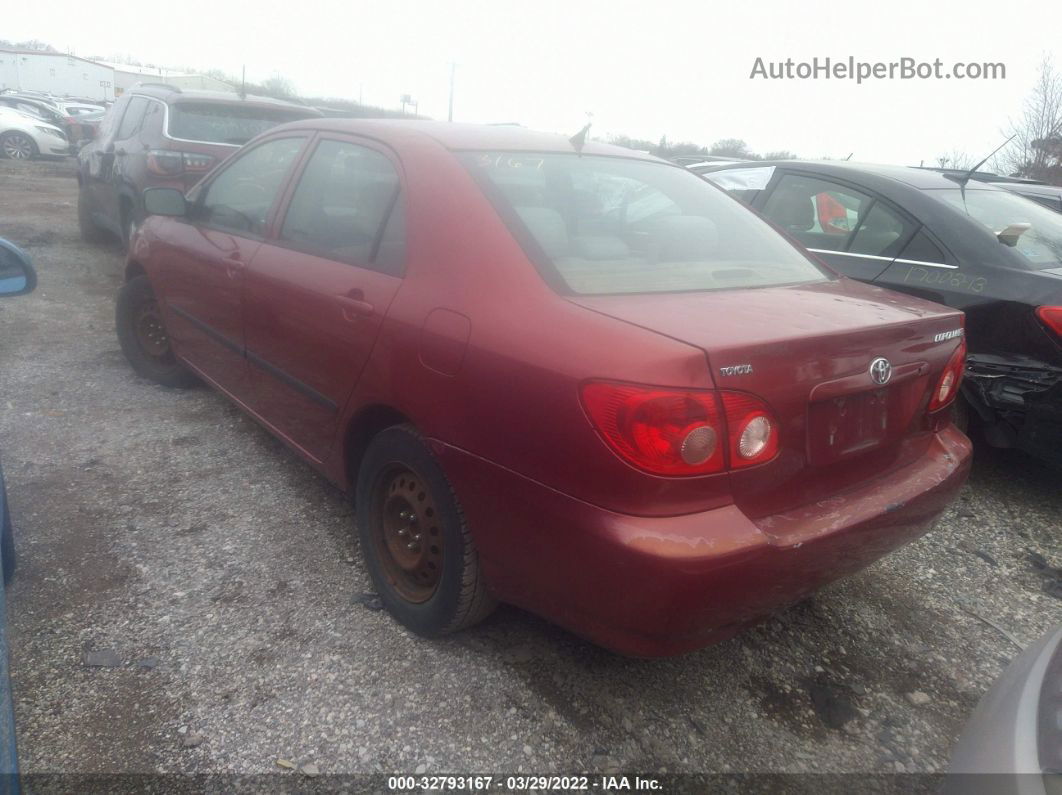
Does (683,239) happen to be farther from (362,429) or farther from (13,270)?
(13,270)

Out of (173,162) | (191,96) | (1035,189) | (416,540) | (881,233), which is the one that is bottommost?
(416,540)

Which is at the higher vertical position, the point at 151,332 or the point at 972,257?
the point at 972,257

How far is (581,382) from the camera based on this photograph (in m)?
1.74

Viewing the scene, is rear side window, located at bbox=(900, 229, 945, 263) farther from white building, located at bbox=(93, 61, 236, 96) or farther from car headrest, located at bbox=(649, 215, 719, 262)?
white building, located at bbox=(93, 61, 236, 96)

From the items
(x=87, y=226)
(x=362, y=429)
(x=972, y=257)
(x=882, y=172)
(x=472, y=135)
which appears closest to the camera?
(x=362, y=429)

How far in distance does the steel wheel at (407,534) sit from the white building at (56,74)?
209 feet

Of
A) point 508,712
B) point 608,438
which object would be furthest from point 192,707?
point 608,438

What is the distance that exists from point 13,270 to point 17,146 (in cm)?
1999

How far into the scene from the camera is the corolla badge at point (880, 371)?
198cm

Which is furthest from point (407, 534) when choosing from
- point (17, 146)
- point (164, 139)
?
point (17, 146)

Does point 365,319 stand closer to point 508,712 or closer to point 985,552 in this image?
point 508,712

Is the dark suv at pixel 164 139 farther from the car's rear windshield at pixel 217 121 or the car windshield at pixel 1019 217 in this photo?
the car windshield at pixel 1019 217

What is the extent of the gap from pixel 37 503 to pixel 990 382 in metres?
4.14

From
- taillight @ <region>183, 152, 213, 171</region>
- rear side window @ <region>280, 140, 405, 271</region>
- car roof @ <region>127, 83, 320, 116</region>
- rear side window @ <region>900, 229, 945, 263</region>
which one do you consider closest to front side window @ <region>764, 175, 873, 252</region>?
rear side window @ <region>900, 229, 945, 263</region>
